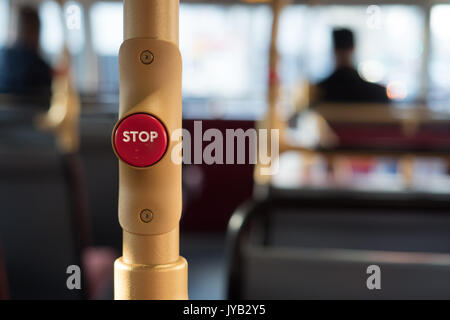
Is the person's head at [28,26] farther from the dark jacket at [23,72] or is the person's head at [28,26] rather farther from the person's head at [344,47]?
the person's head at [344,47]

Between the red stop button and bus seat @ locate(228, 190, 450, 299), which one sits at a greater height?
the red stop button

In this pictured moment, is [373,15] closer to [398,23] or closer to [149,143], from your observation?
[149,143]

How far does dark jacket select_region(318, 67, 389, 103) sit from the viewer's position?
2684mm

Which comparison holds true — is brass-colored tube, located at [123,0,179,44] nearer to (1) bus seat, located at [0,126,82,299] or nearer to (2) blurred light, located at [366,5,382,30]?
(2) blurred light, located at [366,5,382,30]

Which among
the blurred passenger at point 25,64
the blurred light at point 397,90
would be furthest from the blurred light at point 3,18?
the blurred light at point 397,90

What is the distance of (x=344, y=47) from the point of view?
8.59 ft

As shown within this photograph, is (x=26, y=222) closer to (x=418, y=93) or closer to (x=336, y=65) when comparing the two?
(x=336, y=65)

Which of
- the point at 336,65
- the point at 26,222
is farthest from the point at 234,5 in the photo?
the point at 26,222

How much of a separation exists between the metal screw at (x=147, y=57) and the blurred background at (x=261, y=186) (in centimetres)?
4

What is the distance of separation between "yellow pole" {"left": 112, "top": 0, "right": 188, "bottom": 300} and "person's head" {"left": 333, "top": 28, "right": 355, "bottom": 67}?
2429mm

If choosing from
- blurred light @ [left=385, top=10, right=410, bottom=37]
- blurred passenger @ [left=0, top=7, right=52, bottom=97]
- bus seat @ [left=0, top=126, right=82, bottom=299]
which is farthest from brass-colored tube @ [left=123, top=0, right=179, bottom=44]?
blurred light @ [left=385, top=10, right=410, bottom=37]

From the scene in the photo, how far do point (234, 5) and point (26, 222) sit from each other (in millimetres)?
4015

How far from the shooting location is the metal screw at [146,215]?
0.33 meters
